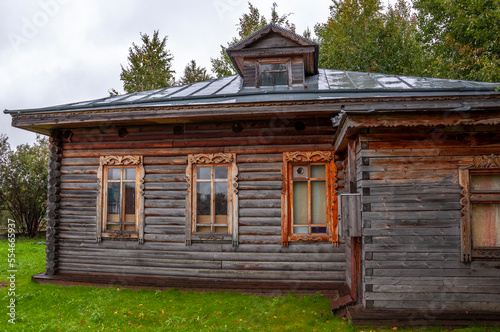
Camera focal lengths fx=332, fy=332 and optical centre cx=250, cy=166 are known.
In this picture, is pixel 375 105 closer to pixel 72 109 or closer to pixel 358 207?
pixel 358 207

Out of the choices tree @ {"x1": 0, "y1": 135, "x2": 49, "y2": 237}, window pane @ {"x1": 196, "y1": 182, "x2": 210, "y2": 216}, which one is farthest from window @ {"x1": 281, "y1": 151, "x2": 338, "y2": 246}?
tree @ {"x1": 0, "y1": 135, "x2": 49, "y2": 237}

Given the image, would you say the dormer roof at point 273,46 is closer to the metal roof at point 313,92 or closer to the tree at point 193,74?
the metal roof at point 313,92

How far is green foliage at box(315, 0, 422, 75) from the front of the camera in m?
22.7

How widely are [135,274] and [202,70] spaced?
2597 centimetres

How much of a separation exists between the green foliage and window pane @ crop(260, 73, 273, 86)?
49.2 feet

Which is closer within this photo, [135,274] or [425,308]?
[425,308]

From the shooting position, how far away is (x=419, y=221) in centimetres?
555

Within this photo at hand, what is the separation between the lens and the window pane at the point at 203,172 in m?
8.18

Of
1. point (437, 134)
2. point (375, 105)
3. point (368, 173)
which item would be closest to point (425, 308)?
point (368, 173)

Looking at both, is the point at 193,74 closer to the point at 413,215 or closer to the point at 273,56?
the point at 273,56

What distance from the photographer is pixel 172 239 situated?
26.7 ft

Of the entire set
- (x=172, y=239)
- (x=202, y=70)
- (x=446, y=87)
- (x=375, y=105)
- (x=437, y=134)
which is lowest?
(x=172, y=239)

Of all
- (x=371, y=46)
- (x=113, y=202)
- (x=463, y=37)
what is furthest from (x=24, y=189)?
(x=463, y=37)

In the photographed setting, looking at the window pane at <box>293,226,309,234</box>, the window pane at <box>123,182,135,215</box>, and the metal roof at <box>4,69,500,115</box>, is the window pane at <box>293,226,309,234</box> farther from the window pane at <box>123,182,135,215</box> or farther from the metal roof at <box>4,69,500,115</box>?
the window pane at <box>123,182,135,215</box>
